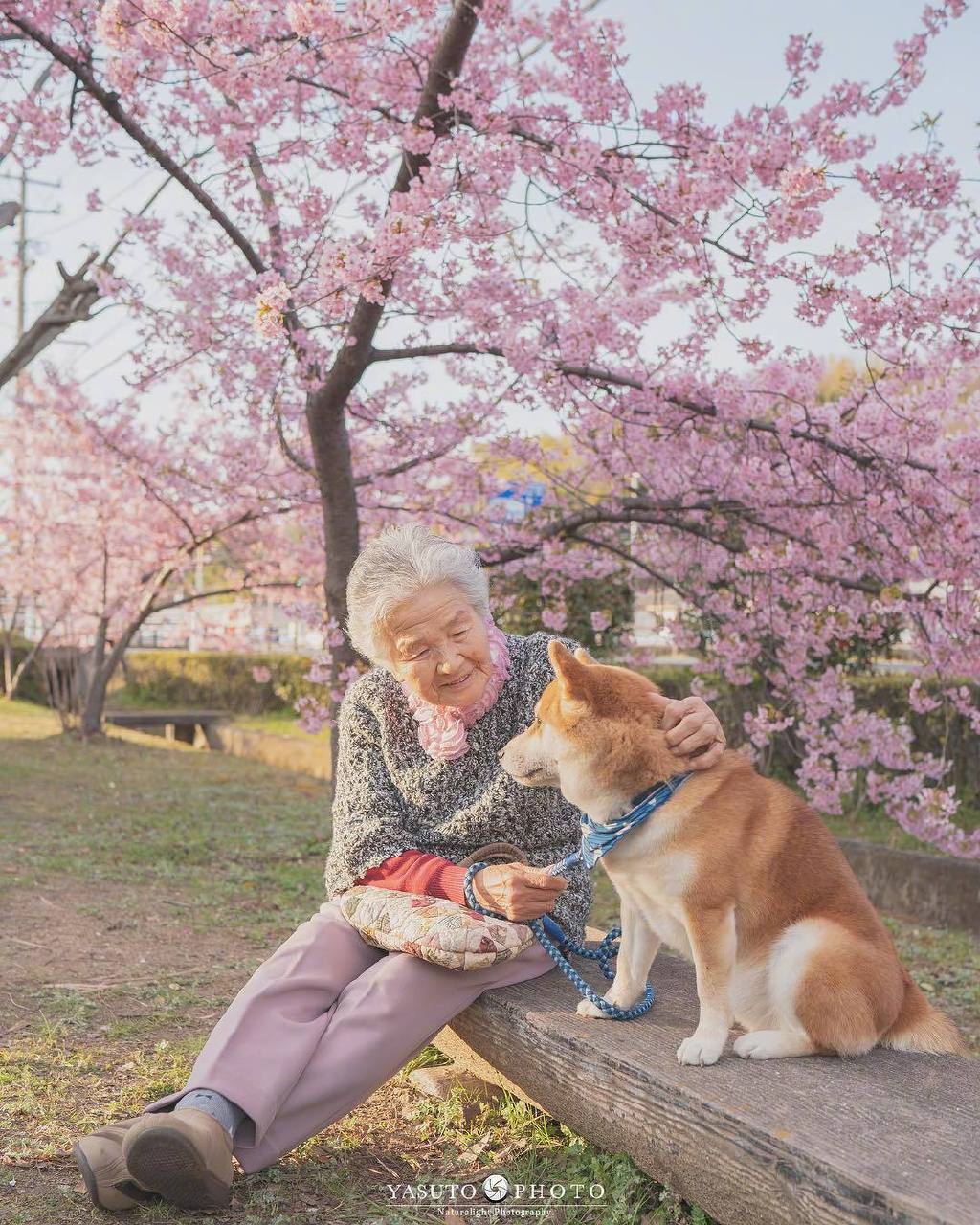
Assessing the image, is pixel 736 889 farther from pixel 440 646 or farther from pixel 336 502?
pixel 336 502

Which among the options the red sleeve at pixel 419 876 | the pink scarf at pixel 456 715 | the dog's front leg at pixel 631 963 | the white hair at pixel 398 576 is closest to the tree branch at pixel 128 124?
the white hair at pixel 398 576

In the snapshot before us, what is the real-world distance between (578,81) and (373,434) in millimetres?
4700

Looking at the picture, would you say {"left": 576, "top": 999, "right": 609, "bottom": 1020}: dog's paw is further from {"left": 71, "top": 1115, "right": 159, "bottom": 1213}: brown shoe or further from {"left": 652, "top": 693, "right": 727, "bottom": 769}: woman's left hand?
{"left": 71, "top": 1115, "right": 159, "bottom": 1213}: brown shoe

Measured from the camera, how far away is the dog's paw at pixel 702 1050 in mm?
2283

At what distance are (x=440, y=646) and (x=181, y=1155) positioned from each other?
1.28 meters

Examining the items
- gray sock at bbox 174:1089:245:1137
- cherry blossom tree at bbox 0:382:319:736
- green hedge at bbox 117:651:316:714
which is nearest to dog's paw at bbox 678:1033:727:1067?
gray sock at bbox 174:1089:245:1137

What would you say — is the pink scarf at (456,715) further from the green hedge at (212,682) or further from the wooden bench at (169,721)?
the green hedge at (212,682)

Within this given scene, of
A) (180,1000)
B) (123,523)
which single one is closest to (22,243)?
(123,523)

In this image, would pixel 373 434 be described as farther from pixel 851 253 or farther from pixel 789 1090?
pixel 789 1090

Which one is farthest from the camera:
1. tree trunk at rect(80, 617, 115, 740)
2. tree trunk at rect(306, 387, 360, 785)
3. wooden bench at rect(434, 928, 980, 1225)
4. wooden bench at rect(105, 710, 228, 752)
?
wooden bench at rect(105, 710, 228, 752)

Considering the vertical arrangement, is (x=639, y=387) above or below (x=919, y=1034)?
above

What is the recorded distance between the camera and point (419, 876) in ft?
9.39

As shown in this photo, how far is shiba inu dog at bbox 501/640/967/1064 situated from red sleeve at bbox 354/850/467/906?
49 cm

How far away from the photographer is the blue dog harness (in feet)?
7.70
